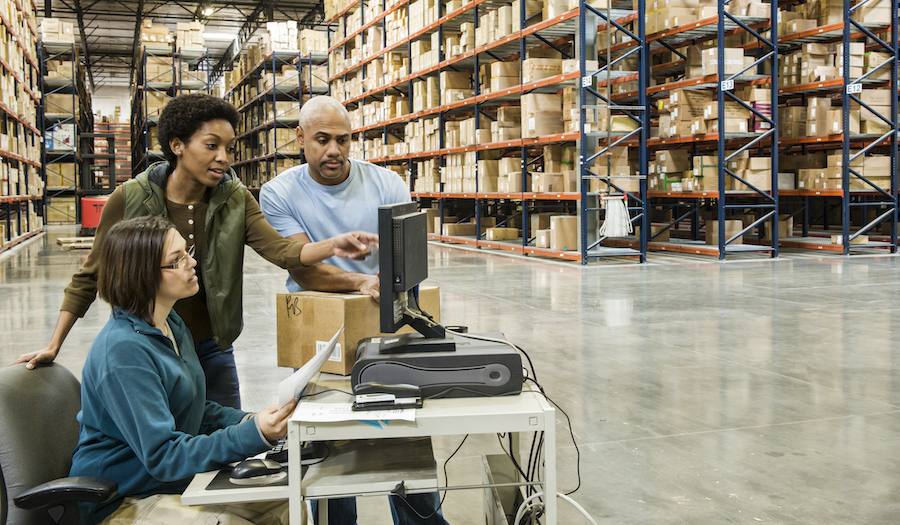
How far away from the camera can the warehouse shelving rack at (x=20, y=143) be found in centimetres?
1259

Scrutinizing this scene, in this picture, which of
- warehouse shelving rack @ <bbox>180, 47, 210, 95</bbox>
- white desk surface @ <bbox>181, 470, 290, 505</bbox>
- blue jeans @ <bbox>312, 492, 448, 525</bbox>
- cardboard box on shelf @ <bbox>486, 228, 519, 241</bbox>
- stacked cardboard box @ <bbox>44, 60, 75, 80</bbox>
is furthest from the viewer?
stacked cardboard box @ <bbox>44, 60, 75, 80</bbox>

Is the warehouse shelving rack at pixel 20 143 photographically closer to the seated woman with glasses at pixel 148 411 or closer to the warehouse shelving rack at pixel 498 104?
the warehouse shelving rack at pixel 498 104

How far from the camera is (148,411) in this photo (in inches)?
64.2

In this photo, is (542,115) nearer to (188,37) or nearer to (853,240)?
(853,240)

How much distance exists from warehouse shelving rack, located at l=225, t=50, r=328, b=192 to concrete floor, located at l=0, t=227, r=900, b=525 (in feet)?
40.5

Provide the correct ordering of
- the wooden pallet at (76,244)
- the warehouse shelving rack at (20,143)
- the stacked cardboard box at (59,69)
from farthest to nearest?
the stacked cardboard box at (59,69) < the wooden pallet at (76,244) < the warehouse shelving rack at (20,143)

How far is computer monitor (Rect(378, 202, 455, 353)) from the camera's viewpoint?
174 cm

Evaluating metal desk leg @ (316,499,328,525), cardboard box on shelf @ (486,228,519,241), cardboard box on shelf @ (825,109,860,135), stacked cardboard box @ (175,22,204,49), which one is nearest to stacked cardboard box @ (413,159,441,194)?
cardboard box on shelf @ (486,228,519,241)

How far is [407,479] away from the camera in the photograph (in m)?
1.68

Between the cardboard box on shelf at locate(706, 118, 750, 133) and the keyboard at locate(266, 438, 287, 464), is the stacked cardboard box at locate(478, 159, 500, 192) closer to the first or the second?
the cardboard box on shelf at locate(706, 118, 750, 133)

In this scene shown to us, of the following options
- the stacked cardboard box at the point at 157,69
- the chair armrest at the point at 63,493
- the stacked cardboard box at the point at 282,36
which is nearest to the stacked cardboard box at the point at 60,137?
the stacked cardboard box at the point at 157,69

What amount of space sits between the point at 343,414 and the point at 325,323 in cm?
73

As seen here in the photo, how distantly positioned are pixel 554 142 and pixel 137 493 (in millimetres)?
9735

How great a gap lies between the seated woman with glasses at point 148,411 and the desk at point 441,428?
0.10 meters
